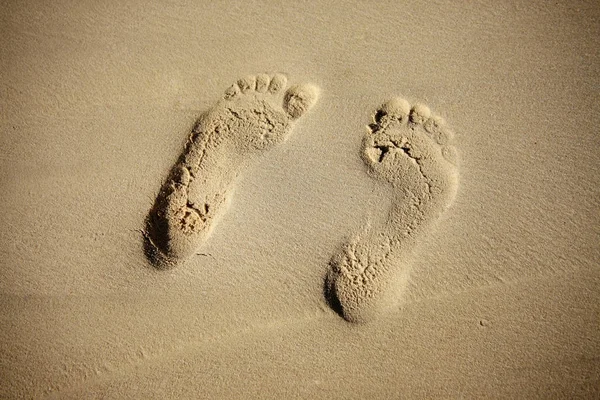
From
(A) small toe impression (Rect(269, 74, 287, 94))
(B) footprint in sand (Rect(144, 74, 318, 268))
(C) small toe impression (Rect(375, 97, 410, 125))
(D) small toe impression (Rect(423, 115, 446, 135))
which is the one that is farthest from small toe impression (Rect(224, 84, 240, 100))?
(D) small toe impression (Rect(423, 115, 446, 135))

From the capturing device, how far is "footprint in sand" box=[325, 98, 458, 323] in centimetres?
115

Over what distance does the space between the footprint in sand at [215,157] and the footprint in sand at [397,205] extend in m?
0.35

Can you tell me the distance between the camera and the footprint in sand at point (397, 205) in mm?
1149

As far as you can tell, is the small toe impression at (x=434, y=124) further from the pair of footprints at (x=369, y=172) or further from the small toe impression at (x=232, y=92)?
the small toe impression at (x=232, y=92)

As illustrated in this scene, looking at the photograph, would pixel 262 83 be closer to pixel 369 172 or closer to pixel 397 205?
pixel 369 172

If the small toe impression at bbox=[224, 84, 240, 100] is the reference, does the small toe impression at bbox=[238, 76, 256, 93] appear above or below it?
above

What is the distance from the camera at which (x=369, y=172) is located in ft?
3.90

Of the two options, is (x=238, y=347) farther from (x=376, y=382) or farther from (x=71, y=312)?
(x=71, y=312)

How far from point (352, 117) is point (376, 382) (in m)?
1.02

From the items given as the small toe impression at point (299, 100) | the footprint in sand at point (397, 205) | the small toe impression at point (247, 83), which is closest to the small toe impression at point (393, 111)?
the footprint in sand at point (397, 205)

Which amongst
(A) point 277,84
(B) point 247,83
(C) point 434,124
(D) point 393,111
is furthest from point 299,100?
(C) point 434,124

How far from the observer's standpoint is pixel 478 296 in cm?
117

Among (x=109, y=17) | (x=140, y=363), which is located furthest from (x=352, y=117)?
(x=140, y=363)

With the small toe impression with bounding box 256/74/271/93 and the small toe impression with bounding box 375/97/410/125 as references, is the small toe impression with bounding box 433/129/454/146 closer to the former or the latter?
the small toe impression with bounding box 375/97/410/125
